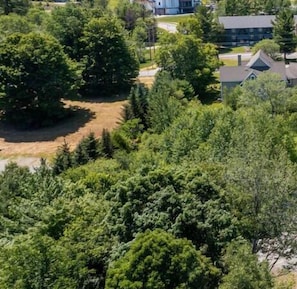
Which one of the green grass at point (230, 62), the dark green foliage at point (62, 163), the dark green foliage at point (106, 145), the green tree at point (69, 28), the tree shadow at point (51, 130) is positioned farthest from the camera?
the green grass at point (230, 62)

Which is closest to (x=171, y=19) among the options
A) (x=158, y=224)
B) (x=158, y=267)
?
(x=158, y=224)

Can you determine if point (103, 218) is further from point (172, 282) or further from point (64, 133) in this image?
point (64, 133)

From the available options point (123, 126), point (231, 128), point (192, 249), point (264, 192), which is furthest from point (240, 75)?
point (192, 249)

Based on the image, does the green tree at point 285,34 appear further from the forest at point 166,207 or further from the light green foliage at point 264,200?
the light green foliage at point 264,200

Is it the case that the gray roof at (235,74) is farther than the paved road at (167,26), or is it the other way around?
the paved road at (167,26)

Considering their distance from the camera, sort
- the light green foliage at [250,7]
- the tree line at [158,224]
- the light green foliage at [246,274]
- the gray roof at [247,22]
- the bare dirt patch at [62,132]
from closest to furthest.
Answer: the light green foliage at [246,274] < the tree line at [158,224] < the bare dirt patch at [62,132] < the gray roof at [247,22] < the light green foliage at [250,7]

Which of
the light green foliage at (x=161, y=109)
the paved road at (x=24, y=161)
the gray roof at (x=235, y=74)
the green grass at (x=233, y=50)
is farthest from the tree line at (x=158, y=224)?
the green grass at (x=233, y=50)

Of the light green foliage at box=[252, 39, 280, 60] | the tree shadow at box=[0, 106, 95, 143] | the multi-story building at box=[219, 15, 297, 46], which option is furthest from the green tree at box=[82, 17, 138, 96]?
the multi-story building at box=[219, 15, 297, 46]
